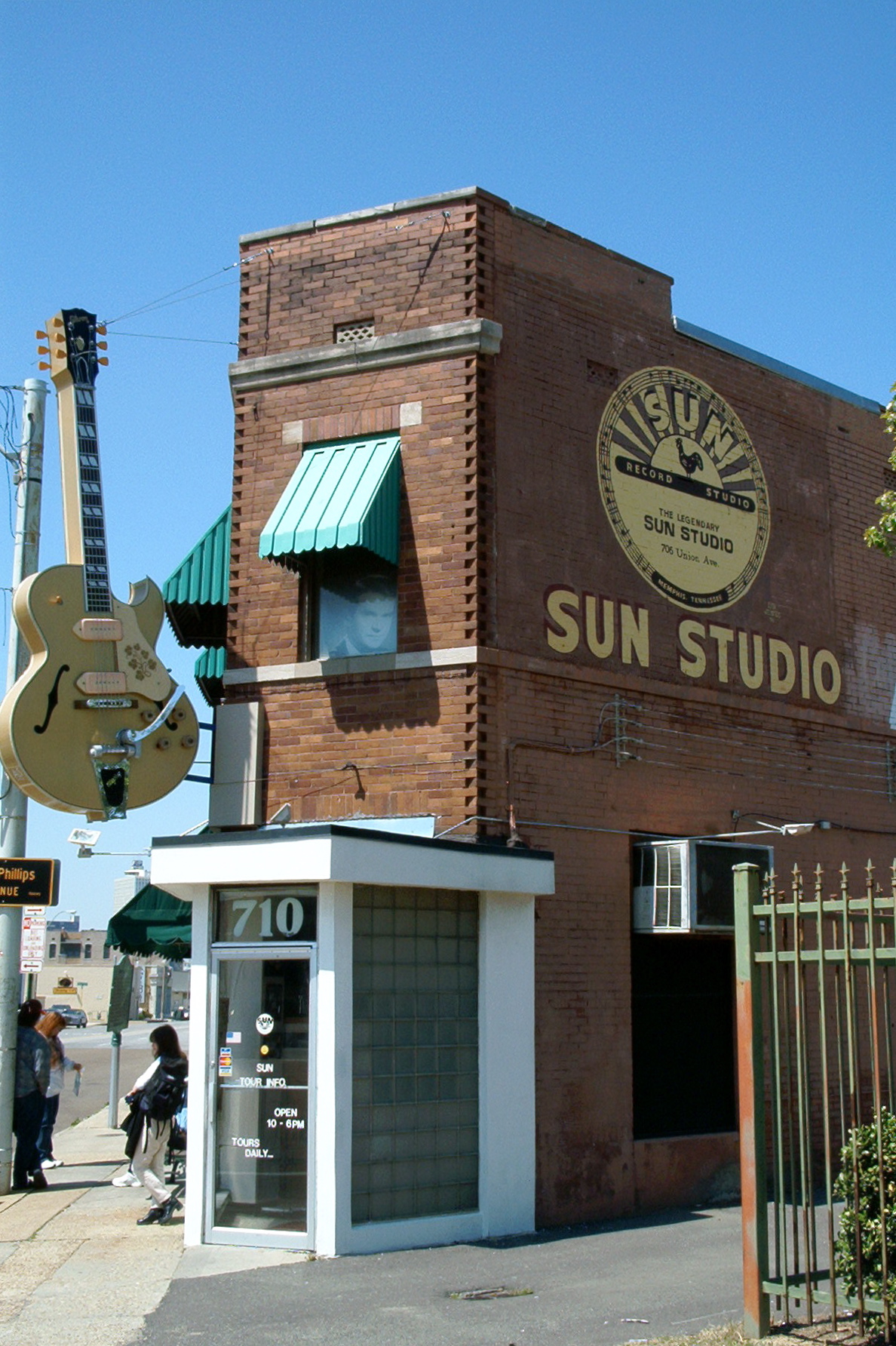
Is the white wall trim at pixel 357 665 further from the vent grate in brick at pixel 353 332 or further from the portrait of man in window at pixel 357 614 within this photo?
the vent grate in brick at pixel 353 332

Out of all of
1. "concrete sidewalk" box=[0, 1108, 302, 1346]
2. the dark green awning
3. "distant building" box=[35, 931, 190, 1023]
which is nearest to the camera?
"concrete sidewalk" box=[0, 1108, 302, 1346]

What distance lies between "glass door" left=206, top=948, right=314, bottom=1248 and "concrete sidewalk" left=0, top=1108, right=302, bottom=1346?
0.30 m

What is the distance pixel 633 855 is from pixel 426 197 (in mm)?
6649

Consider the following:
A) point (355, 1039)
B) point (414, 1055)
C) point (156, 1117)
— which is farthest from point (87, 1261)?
point (414, 1055)

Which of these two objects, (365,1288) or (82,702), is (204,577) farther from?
(365,1288)

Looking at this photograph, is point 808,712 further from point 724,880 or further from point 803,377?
point 803,377

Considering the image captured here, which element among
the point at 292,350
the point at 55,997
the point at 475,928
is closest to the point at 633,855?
the point at 475,928

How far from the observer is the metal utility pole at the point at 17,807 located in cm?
1356

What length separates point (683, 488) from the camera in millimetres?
14664

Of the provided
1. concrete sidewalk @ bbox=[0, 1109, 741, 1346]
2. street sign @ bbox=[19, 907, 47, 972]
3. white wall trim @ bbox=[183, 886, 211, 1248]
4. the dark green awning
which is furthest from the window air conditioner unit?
street sign @ bbox=[19, 907, 47, 972]

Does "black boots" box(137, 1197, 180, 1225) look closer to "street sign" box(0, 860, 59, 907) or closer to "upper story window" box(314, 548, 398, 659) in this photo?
"street sign" box(0, 860, 59, 907)

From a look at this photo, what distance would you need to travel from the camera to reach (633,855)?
13.4 m

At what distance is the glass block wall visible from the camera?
1107 cm

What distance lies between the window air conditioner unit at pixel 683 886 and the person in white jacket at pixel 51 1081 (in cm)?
665
